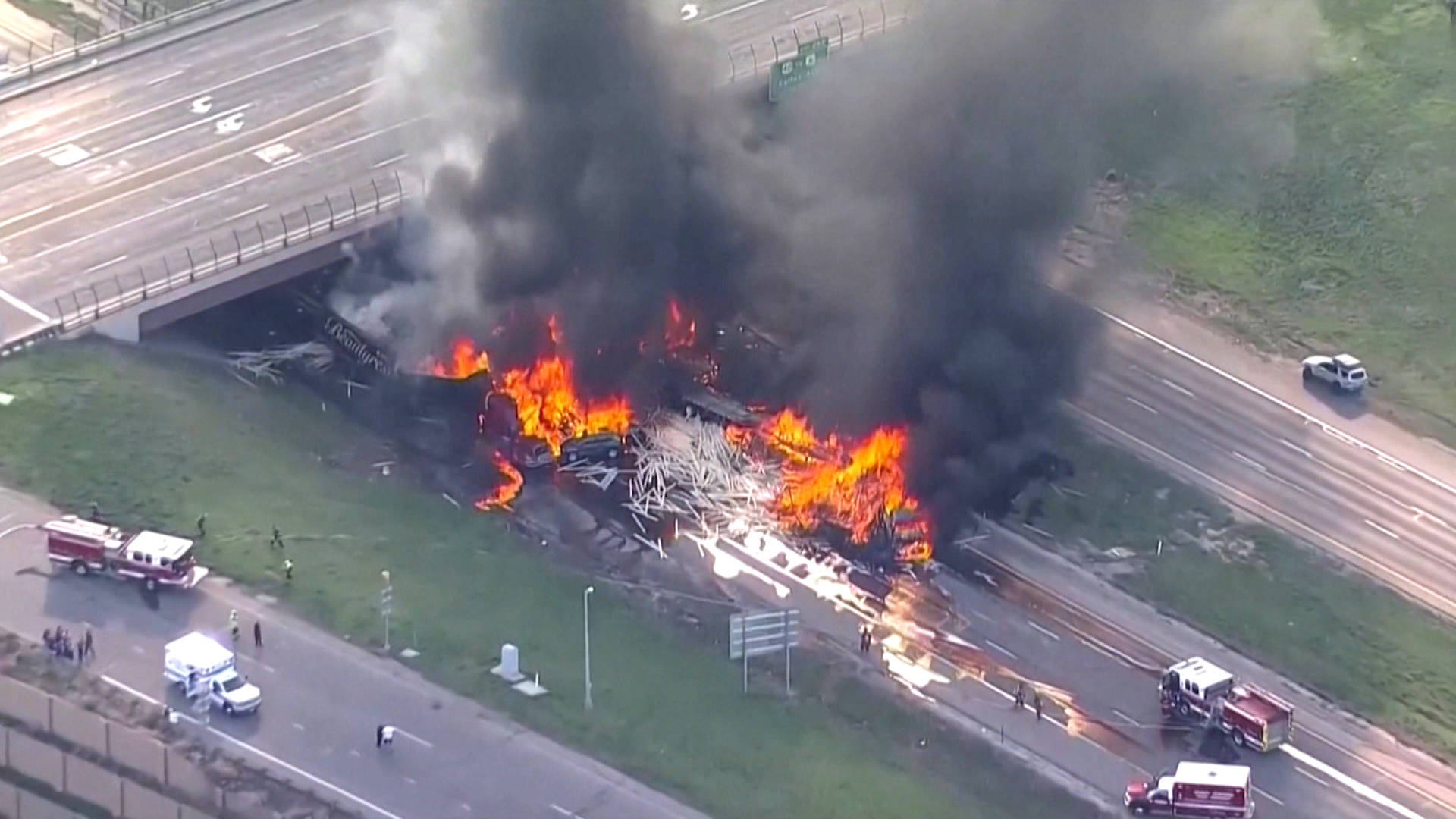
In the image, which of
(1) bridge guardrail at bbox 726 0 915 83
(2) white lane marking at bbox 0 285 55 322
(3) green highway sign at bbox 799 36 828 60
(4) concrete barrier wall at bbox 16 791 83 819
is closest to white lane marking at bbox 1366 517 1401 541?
(3) green highway sign at bbox 799 36 828 60

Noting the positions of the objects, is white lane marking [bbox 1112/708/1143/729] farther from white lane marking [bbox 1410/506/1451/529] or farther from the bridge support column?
the bridge support column

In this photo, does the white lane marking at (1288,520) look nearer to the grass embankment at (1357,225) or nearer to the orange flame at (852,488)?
the orange flame at (852,488)

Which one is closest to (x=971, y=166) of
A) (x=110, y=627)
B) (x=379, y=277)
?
(x=379, y=277)

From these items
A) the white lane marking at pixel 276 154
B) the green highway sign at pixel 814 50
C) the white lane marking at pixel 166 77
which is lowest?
the white lane marking at pixel 276 154

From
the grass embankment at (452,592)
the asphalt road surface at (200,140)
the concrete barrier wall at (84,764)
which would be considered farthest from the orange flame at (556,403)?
the concrete barrier wall at (84,764)

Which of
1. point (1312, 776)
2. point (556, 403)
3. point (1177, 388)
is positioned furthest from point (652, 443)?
point (1312, 776)
